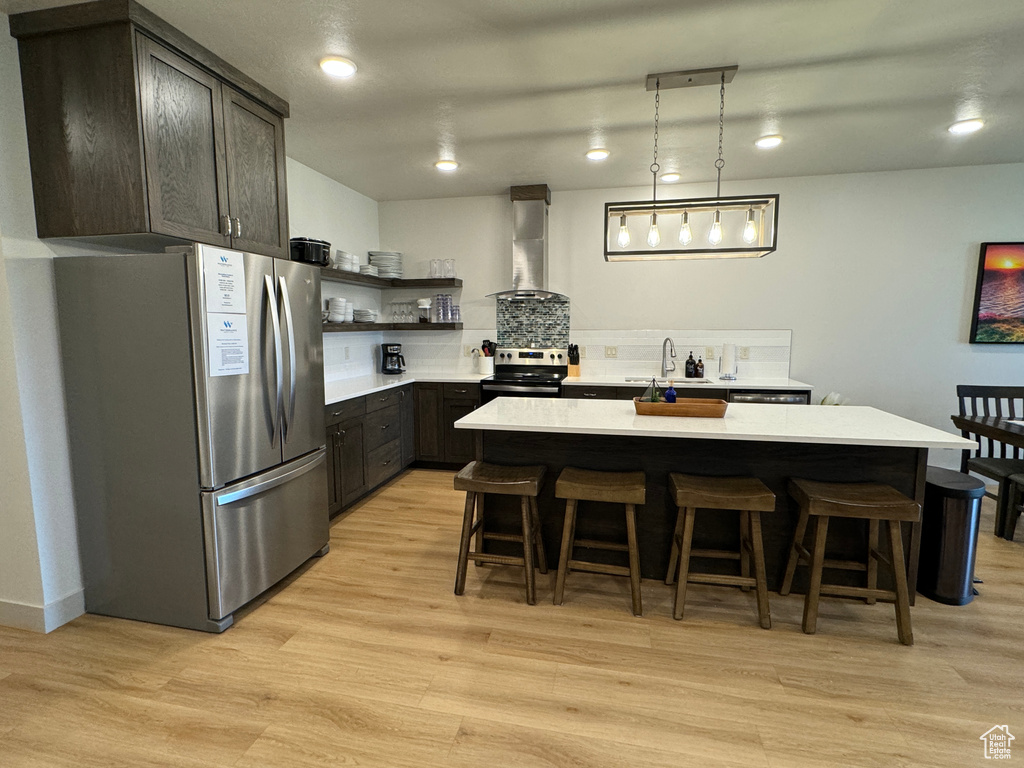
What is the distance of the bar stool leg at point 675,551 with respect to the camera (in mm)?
2477

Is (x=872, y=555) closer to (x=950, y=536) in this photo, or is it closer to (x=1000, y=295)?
(x=950, y=536)

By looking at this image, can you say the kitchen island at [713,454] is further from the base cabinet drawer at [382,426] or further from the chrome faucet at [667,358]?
the chrome faucet at [667,358]

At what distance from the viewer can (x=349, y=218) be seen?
4.70 m

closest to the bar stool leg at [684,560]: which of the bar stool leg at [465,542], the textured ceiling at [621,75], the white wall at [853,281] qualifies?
the bar stool leg at [465,542]

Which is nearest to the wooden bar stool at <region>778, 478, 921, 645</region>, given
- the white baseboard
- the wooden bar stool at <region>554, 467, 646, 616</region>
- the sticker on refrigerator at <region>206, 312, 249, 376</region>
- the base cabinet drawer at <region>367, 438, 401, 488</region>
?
the wooden bar stool at <region>554, 467, 646, 616</region>

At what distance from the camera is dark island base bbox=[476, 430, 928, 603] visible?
2424 millimetres

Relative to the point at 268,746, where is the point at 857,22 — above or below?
above

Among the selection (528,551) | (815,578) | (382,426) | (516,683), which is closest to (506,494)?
(528,551)

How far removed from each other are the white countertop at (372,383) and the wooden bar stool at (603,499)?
1820 mm

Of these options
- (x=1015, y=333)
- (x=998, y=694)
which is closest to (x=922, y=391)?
(x=1015, y=333)

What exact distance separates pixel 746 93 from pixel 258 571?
3.51 m

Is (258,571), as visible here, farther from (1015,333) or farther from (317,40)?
(1015,333)

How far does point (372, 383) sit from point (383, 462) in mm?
718

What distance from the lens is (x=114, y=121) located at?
2061 millimetres
